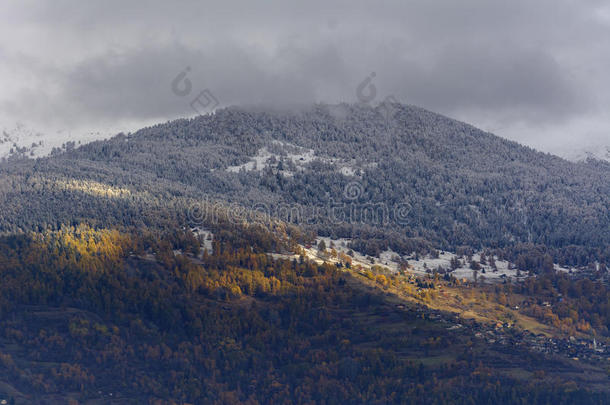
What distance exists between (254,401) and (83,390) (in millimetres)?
42434

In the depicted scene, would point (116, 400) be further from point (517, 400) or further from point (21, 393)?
point (517, 400)

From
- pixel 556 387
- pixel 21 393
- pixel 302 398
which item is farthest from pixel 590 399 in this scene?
pixel 21 393

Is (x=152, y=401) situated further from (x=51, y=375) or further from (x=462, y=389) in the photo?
(x=462, y=389)

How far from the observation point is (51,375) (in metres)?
199

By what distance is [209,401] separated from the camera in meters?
198

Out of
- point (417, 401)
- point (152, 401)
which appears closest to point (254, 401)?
point (152, 401)

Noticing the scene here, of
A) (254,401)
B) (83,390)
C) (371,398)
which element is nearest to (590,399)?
(371,398)

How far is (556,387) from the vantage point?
199000mm

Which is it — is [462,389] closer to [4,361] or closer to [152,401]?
[152,401]

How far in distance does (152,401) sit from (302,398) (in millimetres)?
37205

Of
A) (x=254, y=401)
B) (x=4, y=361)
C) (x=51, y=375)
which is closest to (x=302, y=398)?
(x=254, y=401)

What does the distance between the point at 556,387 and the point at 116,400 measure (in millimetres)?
109668

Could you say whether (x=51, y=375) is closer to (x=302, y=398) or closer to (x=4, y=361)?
→ (x=4, y=361)

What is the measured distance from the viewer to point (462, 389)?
199750 millimetres
